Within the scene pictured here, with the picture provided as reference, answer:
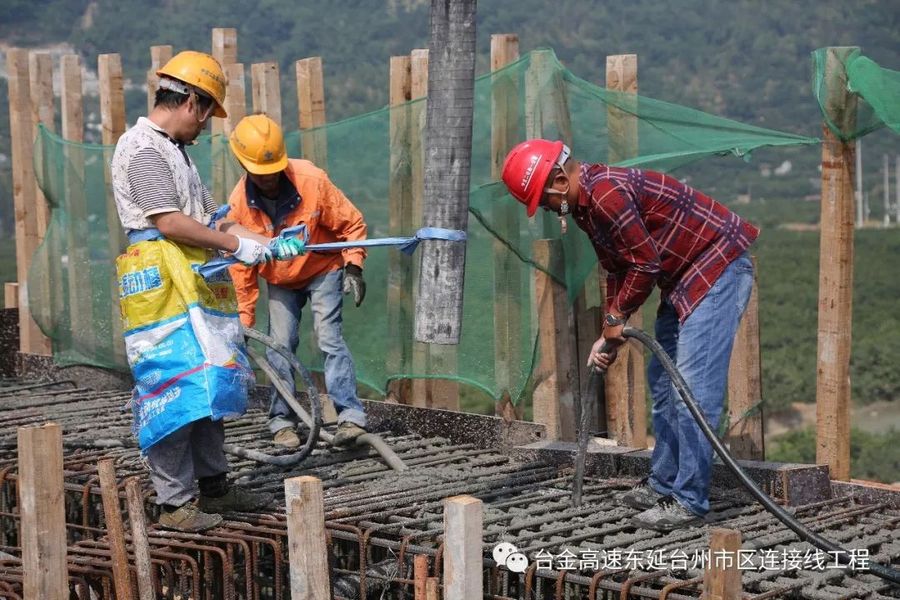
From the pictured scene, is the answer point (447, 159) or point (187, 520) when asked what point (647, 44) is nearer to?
point (447, 159)

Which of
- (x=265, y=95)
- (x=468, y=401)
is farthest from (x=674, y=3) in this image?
(x=265, y=95)

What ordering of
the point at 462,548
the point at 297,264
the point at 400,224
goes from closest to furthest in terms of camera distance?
the point at 462,548
the point at 297,264
the point at 400,224

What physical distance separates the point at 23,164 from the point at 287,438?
4130 mm

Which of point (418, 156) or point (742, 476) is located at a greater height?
point (418, 156)

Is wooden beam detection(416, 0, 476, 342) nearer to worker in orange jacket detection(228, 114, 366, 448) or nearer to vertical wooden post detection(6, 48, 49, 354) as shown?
worker in orange jacket detection(228, 114, 366, 448)

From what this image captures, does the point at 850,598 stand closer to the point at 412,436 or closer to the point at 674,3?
the point at 412,436

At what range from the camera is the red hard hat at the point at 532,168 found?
17.8 ft

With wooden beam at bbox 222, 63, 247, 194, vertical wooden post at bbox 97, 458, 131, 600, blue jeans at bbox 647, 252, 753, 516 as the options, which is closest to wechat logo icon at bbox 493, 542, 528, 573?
blue jeans at bbox 647, 252, 753, 516

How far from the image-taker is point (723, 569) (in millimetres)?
3527

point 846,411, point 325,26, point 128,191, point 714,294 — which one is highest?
point 325,26

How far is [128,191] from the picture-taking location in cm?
549

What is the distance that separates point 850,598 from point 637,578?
69 centimetres

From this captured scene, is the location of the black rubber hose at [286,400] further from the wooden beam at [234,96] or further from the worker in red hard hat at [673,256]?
the wooden beam at [234,96]

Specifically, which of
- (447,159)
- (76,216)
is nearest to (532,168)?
(447,159)
